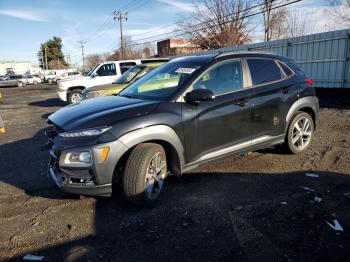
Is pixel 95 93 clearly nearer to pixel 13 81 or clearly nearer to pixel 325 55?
pixel 325 55

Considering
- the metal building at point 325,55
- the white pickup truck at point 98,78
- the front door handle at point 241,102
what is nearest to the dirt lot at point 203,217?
the front door handle at point 241,102

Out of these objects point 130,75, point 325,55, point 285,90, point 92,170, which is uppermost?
point 325,55

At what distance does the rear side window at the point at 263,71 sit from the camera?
17.3 ft

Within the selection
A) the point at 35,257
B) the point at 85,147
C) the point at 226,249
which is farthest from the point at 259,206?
the point at 35,257

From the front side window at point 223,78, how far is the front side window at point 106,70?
11083mm

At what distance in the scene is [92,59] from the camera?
98062 mm

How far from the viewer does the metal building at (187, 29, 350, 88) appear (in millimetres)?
12328

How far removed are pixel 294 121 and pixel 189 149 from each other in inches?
92.6

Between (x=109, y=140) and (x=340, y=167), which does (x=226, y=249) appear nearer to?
(x=109, y=140)

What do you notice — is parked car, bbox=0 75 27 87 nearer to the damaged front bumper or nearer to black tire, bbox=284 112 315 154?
black tire, bbox=284 112 315 154

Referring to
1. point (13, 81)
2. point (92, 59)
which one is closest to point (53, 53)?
point (92, 59)

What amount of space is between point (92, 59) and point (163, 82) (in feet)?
321

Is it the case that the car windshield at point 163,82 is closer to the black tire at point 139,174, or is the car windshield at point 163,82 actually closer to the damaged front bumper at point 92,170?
the black tire at point 139,174

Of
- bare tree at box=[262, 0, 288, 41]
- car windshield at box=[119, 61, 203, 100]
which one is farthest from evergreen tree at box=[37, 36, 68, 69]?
car windshield at box=[119, 61, 203, 100]
